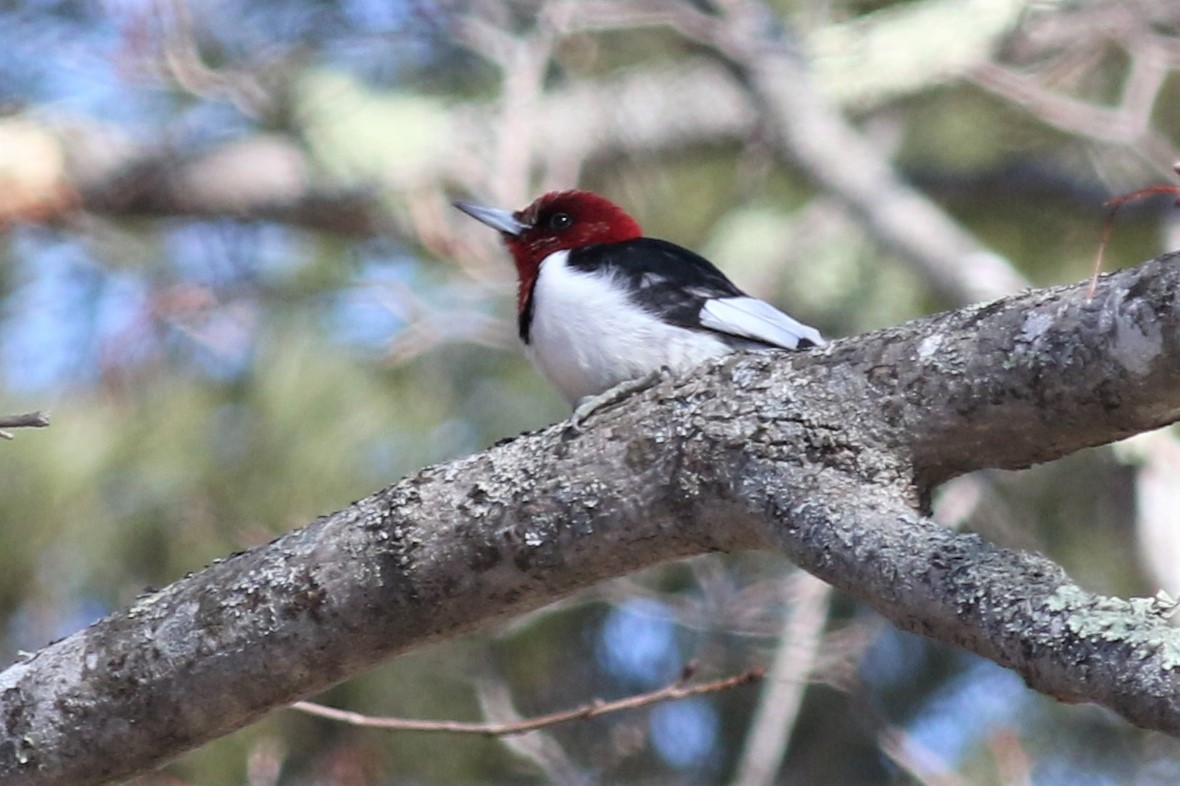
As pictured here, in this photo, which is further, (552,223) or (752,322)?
(552,223)

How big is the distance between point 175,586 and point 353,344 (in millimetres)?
3613

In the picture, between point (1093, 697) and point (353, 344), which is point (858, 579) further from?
point (353, 344)

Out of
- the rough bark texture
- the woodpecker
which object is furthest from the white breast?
the rough bark texture

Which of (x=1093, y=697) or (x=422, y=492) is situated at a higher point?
(x=1093, y=697)

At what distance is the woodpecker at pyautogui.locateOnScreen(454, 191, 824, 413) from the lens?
10.3ft

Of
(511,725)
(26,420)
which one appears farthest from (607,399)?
(26,420)

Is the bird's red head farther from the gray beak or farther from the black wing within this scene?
the black wing

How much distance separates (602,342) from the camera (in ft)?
10.3

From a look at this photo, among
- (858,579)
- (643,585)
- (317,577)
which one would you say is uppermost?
(858,579)

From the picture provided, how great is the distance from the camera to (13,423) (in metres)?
1.86

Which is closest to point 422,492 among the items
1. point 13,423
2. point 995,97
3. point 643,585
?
point 13,423

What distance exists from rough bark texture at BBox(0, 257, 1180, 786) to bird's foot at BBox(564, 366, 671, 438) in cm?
2

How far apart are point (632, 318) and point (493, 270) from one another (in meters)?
2.18

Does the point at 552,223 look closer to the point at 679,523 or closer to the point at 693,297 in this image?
the point at 693,297
